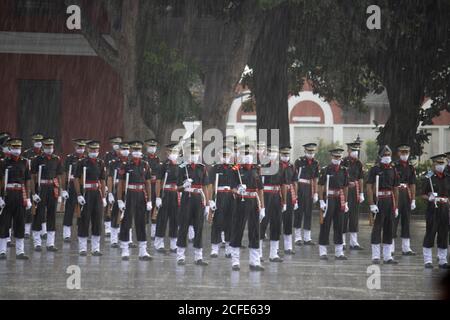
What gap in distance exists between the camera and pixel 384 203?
18.7 metres

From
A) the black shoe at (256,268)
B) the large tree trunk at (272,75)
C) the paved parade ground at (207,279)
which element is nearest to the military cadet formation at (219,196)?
the black shoe at (256,268)

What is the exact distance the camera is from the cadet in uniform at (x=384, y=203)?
18625 millimetres

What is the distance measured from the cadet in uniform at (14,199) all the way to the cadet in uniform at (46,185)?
1.94m

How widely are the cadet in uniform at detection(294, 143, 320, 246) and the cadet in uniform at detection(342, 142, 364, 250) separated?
73cm

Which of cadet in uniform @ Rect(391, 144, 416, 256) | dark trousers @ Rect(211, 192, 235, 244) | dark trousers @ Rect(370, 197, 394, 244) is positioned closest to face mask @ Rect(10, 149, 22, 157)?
dark trousers @ Rect(211, 192, 235, 244)

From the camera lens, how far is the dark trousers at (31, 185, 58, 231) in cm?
2071

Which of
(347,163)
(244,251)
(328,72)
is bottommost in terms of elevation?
(244,251)

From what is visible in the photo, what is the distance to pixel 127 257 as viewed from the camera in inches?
733

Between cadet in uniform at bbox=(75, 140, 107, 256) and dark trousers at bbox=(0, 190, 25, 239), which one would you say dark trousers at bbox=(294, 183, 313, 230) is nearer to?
cadet in uniform at bbox=(75, 140, 107, 256)

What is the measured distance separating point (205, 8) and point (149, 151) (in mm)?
9554

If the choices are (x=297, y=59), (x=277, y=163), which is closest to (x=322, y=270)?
(x=277, y=163)

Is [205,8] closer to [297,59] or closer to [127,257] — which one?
[297,59]

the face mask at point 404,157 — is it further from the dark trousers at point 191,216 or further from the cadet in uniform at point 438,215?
the dark trousers at point 191,216

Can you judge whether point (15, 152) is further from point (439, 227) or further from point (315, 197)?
point (439, 227)
